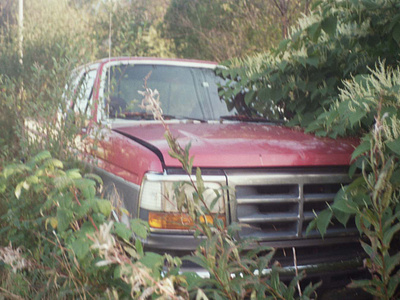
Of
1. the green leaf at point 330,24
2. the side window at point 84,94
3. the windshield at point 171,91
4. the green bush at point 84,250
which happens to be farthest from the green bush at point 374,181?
the side window at point 84,94

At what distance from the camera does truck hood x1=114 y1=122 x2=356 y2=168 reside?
277 cm

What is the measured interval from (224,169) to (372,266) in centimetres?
110

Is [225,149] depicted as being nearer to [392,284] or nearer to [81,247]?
[81,247]

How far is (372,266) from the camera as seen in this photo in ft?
6.04

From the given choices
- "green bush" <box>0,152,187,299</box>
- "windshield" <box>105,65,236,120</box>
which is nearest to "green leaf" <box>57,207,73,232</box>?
"green bush" <box>0,152,187,299</box>

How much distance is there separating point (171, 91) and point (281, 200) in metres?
1.86

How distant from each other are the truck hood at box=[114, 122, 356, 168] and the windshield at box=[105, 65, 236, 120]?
747 millimetres

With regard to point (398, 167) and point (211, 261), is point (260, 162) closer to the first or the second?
point (398, 167)

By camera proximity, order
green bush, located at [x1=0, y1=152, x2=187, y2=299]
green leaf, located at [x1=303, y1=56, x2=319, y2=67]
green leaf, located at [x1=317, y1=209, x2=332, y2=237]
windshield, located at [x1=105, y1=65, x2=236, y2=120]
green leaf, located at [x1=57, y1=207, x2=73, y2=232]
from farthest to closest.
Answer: windshield, located at [x1=105, y1=65, x2=236, y2=120] < green leaf, located at [x1=303, y1=56, x2=319, y2=67] < green leaf, located at [x1=317, y1=209, x2=332, y2=237] < green leaf, located at [x1=57, y1=207, x2=73, y2=232] < green bush, located at [x1=0, y1=152, x2=187, y2=299]

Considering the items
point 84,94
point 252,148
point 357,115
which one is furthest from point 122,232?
point 84,94

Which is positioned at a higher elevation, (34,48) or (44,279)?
(34,48)

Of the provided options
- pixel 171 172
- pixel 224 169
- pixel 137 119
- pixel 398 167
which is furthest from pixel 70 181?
pixel 137 119

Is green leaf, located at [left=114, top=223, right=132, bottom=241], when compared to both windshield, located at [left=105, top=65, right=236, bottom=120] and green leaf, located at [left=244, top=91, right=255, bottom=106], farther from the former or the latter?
green leaf, located at [left=244, top=91, right=255, bottom=106]

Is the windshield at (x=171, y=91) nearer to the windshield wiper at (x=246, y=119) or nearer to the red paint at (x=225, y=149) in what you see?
the windshield wiper at (x=246, y=119)
